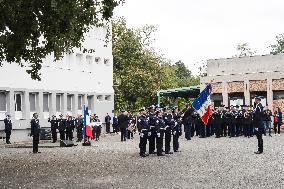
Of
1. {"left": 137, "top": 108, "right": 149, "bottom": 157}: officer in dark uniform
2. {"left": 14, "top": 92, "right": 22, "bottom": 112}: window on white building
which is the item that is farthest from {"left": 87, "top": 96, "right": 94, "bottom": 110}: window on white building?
{"left": 137, "top": 108, "right": 149, "bottom": 157}: officer in dark uniform

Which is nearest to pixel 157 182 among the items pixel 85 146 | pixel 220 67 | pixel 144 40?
pixel 85 146

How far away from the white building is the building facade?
10046 mm

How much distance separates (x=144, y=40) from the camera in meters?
75.1

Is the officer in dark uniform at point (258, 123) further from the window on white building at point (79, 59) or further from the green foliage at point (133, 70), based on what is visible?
the green foliage at point (133, 70)

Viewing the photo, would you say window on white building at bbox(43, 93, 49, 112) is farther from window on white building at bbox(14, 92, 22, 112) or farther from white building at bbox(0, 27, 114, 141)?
window on white building at bbox(14, 92, 22, 112)

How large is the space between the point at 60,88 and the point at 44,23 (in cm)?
2463

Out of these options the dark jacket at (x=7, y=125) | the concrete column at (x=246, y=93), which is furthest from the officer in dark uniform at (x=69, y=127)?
the concrete column at (x=246, y=93)

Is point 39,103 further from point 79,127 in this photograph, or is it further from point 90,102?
point 90,102

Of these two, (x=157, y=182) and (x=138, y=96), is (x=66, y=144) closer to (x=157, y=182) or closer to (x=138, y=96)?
(x=157, y=182)

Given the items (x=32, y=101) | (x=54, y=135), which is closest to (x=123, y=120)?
(x=54, y=135)

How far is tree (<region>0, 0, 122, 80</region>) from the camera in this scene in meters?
16.1

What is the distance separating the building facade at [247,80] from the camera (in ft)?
133

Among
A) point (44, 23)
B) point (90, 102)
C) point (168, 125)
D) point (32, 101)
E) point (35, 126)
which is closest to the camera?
point (44, 23)

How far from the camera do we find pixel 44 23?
55.7ft
